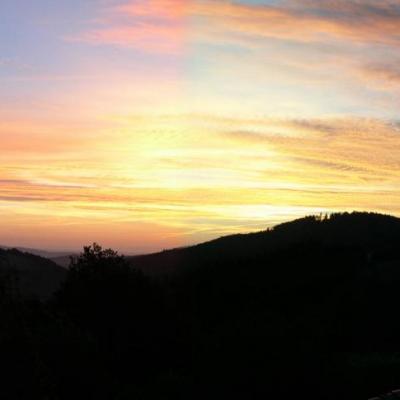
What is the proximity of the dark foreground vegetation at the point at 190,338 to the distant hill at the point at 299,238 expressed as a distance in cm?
5708

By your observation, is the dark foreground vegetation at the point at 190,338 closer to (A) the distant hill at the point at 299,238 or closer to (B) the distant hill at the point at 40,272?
(A) the distant hill at the point at 299,238

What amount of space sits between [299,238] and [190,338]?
123 meters

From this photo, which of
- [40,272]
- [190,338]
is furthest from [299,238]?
[190,338]

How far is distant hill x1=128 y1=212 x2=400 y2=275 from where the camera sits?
6201 inches

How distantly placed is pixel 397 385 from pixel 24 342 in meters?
21.6

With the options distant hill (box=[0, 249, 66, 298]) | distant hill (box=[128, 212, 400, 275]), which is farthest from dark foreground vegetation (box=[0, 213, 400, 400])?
distant hill (box=[0, 249, 66, 298])

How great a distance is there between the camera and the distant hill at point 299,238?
15750 centimetres

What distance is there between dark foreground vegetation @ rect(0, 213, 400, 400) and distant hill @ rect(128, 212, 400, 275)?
57078mm

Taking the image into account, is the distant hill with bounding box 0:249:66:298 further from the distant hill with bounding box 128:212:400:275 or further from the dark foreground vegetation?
the dark foreground vegetation

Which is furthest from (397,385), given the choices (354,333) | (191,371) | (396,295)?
(396,295)

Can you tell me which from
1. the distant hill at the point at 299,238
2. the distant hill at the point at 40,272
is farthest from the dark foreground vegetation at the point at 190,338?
the distant hill at the point at 40,272

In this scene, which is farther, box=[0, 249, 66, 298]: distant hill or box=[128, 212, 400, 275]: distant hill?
box=[128, 212, 400, 275]: distant hill

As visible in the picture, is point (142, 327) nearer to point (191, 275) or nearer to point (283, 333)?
point (283, 333)

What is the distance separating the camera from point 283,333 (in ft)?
121
